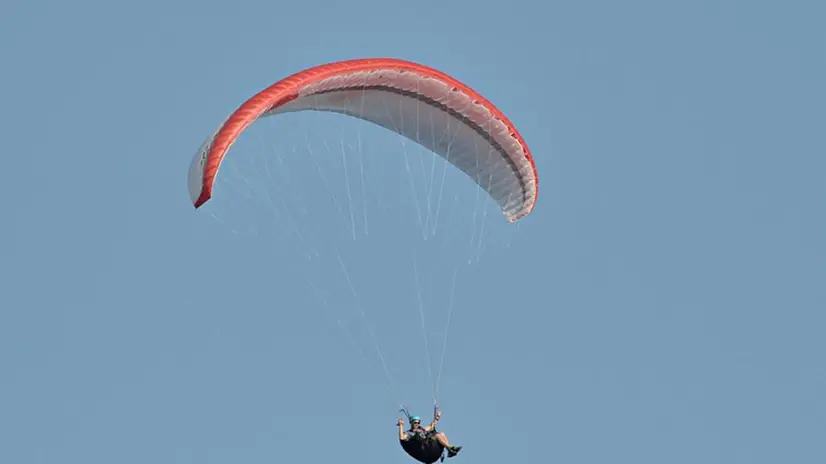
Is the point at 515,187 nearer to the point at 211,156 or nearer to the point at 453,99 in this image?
the point at 453,99

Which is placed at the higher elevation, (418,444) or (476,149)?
(476,149)

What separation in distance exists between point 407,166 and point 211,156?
2853 mm

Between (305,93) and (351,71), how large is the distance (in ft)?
2.22

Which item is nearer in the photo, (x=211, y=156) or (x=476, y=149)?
(x=211, y=156)

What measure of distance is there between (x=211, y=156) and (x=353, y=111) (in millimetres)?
3899

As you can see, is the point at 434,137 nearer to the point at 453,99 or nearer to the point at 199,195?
the point at 453,99

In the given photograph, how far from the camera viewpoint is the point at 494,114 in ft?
159

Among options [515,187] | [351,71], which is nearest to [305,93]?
[351,71]

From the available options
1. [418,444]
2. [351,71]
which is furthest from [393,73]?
[418,444]

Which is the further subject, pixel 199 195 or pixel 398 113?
pixel 398 113

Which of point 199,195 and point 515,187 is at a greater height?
point 515,187

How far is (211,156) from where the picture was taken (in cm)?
4494

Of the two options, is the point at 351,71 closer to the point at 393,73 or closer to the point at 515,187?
the point at 393,73

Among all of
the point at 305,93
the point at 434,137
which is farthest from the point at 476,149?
the point at 305,93
